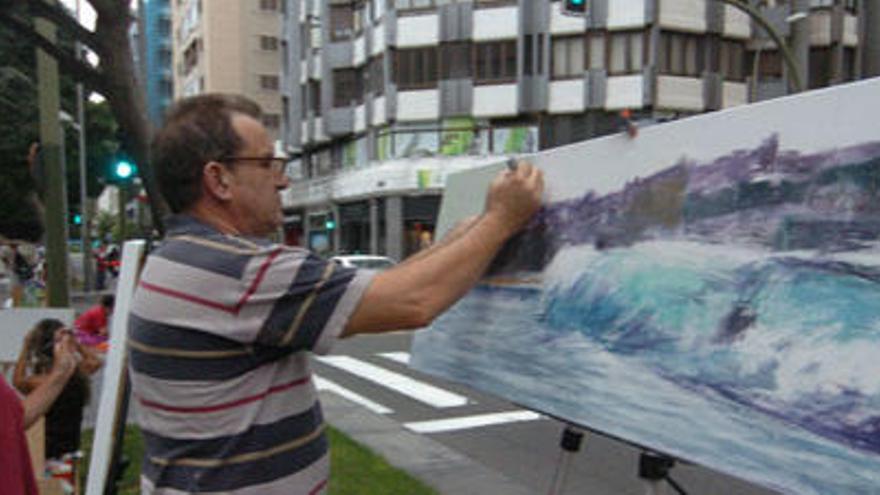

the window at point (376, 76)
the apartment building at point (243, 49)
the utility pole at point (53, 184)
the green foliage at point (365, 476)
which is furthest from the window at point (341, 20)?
the green foliage at point (365, 476)

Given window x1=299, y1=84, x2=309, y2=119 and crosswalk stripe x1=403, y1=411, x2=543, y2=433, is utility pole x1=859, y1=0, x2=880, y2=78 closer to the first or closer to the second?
crosswalk stripe x1=403, y1=411, x2=543, y2=433

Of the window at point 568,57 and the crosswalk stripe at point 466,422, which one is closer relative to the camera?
the crosswalk stripe at point 466,422

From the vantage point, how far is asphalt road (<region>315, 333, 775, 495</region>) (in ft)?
18.9

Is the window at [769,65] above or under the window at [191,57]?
under

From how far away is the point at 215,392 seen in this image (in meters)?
1.71

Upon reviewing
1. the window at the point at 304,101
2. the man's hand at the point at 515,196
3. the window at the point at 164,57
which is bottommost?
the man's hand at the point at 515,196

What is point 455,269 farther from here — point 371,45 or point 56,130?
point 371,45

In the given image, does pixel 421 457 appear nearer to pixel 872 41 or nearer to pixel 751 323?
pixel 751 323

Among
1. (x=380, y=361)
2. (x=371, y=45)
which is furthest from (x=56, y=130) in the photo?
(x=371, y=45)

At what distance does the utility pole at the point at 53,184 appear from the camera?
7172mm

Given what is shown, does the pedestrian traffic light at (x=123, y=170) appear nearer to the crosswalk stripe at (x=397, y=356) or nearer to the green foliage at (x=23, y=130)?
the crosswalk stripe at (x=397, y=356)

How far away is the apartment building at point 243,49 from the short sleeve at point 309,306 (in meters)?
53.1

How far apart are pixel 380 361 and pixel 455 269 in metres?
10.3

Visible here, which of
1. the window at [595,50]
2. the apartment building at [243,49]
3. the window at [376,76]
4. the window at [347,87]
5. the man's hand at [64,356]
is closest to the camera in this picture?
the man's hand at [64,356]
